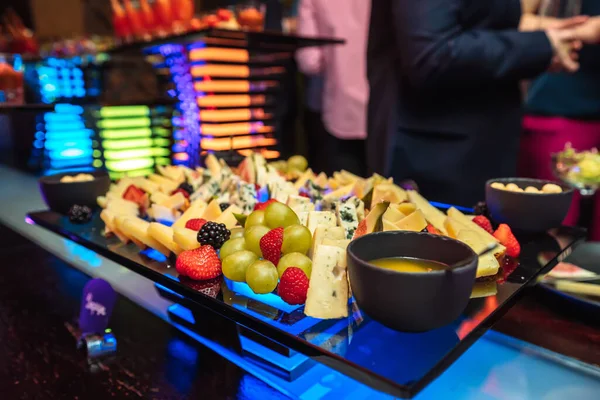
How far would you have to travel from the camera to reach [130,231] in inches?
46.9

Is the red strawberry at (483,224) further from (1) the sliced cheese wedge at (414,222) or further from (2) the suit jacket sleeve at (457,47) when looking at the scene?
(2) the suit jacket sleeve at (457,47)

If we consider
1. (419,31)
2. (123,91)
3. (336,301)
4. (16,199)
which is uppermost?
(419,31)

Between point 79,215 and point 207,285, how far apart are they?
65cm

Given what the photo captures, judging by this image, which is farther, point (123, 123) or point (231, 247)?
point (123, 123)

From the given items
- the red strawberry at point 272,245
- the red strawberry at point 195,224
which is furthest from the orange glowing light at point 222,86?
the red strawberry at point 272,245

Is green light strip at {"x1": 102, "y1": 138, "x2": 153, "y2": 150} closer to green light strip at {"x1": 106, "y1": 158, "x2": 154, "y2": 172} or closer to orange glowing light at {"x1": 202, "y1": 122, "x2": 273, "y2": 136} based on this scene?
green light strip at {"x1": 106, "y1": 158, "x2": 154, "y2": 172}

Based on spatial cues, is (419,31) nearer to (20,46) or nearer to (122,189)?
(122,189)

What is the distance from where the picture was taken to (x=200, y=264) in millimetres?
981

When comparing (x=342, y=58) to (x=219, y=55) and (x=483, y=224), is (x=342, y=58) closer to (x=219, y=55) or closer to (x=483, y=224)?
(x=219, y=55)

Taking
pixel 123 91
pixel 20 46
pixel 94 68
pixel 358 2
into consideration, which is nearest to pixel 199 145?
pixel 123 91

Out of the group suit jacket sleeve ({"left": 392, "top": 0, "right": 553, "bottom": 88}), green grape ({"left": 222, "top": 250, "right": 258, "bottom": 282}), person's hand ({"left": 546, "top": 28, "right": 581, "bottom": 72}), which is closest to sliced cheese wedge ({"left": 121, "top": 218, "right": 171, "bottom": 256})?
green grape ({"left": 222, "top": 250, "right": 258, "bottom": 282})

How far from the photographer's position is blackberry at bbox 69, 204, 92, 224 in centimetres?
141

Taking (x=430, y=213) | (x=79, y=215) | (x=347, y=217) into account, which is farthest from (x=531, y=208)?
(x=79, y=215)

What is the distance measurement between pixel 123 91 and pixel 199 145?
46 cm
